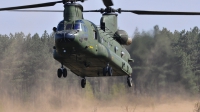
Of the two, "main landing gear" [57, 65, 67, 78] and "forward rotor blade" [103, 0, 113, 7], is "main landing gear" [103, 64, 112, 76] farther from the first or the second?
"forward rotor blade" [103, 0, 113, 7]

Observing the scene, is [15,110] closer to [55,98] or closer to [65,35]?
[55,98]

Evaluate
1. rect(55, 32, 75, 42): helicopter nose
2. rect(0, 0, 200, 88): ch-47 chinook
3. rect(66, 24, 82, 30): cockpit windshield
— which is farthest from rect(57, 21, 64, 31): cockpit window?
rect(55, 32, 75, 42): helicopter nose

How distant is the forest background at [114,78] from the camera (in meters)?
34.4

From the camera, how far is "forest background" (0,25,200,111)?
3438 centimetres

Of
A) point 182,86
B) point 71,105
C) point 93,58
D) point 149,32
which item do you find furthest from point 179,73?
point 93,58

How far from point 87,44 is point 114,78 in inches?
806

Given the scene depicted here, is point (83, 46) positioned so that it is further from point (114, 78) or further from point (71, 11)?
point (114, 78)

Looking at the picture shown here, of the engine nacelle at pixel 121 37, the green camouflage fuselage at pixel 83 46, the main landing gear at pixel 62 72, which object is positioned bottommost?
the main landing gear at pixel 62 72

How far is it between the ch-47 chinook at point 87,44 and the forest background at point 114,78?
27.8ft

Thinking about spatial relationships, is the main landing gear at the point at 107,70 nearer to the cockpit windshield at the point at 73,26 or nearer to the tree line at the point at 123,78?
the cockpit windshield at the point at 73,26

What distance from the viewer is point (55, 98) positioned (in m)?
40.9

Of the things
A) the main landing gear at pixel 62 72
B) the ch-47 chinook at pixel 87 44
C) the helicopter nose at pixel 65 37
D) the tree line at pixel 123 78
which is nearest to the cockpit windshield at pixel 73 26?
the ch-47 chinook at pixel 87 44

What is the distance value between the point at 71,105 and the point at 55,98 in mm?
1805

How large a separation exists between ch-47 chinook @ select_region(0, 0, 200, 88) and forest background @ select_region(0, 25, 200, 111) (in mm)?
8477
